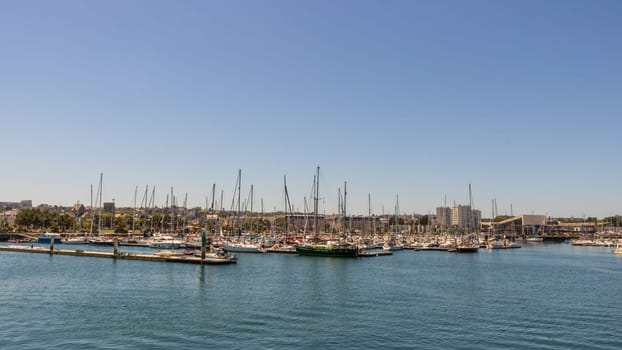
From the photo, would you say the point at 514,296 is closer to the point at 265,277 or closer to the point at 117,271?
the point at 265,277

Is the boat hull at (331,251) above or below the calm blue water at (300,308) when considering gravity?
above

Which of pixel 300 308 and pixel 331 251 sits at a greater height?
pixel 331 251

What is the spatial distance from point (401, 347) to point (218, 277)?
39.3 m

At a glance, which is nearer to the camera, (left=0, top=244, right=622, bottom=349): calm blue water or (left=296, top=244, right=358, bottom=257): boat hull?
(left=0, top=244, right=622, bottom=349): calm blue water

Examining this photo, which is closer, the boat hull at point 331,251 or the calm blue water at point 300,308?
the calm blue water at point 300,308

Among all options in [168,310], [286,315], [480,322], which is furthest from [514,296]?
[168,310]

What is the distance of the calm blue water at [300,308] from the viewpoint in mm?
33656

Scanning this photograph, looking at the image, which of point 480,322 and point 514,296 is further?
point 514,296

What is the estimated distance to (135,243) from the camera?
137 meters

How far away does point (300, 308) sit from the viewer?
44781 millimetres

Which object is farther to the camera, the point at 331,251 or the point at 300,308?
the point at 331,251

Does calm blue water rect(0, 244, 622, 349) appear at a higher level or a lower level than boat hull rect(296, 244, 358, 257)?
lower

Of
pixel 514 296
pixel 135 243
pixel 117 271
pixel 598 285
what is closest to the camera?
pixel 514 296

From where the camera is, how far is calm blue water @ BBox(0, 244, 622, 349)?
3366 centimetres
